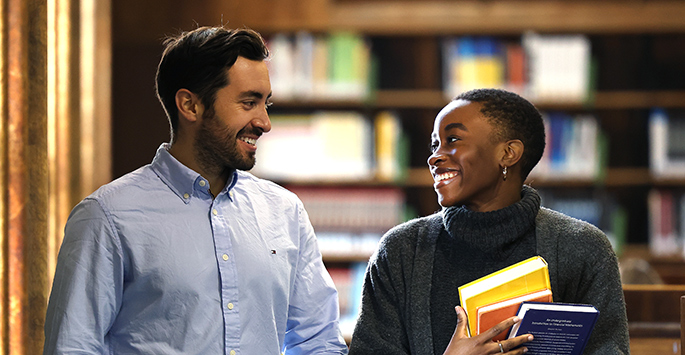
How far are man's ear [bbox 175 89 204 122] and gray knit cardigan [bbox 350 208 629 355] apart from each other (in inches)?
17.3

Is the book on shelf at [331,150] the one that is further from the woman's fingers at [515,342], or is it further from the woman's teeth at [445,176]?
the woman's fingers at [515,342]

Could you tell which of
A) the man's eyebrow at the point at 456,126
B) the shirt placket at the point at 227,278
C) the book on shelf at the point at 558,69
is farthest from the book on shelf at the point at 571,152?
the shirt placket at the point at 227,278

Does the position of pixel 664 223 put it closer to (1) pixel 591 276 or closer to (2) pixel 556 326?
(1) pixel 591 276

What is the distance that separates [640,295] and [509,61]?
219cm

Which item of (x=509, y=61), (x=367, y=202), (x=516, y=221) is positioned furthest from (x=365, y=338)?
(x=509, y=61)

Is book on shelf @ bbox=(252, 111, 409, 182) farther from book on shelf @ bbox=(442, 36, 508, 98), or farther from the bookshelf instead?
book on shelf @ bbox=(442, 36, 508, 98)

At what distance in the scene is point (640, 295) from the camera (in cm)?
165

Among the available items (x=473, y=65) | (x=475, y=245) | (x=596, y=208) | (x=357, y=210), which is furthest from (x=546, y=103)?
(x=475, y=245)

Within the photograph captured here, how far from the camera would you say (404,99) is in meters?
3.71

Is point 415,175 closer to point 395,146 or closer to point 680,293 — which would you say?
point 395,146

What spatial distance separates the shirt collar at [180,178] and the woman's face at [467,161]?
45 centimetres

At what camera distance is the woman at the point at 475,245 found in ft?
4.14

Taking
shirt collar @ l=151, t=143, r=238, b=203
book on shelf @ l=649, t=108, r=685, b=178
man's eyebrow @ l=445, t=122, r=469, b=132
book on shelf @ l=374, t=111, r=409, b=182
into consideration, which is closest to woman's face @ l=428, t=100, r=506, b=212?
man's eyebrow @ l=445, t=122, r=469, b=132

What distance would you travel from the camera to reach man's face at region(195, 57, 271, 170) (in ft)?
4.29
